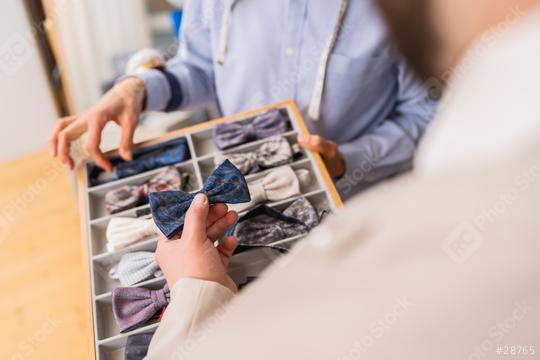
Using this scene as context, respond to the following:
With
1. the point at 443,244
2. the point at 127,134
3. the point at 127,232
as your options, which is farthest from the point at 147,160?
the point at 443,244

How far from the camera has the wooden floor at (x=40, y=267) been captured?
1.25 meters

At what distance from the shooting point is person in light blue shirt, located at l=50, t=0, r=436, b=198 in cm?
109

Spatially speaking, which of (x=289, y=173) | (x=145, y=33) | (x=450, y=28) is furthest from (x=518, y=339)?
(x=145, y=33)

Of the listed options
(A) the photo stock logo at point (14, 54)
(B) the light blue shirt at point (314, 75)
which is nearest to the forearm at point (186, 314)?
(B) the light blue shirt at point (314, 75)

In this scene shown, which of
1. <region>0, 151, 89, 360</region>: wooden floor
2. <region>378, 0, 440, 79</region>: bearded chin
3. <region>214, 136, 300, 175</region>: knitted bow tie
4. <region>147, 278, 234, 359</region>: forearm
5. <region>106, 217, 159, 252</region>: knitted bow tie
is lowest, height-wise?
<region>0, 151, 89, 360</region>: wooden floor

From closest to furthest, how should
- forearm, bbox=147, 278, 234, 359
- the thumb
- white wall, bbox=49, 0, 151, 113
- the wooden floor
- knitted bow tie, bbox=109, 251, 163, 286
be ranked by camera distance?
forearm, bbox=147, 278, 234, 359
the thumb
knitted bow tie, bbox=109, 251, 163, 286
the wooden floor
white wall, bbox=49, 0, 151, 113

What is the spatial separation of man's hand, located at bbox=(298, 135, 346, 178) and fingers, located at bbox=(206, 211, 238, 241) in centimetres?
26

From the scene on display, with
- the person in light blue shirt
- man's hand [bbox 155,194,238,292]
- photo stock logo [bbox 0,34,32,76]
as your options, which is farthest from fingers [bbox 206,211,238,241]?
photo stock logo [bbox 0,34,32,76]

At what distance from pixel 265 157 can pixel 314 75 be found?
0.28 metres

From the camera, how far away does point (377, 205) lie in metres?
0.45

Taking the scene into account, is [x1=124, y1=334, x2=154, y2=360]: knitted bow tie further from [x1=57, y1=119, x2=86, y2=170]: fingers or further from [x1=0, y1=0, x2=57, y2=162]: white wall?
[x1=0, y1=0, x2=57, y2=162]: white wall

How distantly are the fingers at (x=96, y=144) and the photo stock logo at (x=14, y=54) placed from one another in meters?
0.80

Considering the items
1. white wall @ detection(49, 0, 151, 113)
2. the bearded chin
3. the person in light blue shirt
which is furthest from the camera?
white wall @ detection(49, 0, 151, 113)

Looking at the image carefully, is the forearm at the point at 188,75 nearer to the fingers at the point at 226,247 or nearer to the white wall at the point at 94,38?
the fingers at the point at 226,247
